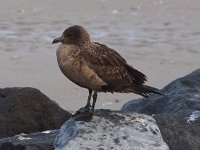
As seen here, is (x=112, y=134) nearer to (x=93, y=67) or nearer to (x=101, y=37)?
(x=93, y=67)

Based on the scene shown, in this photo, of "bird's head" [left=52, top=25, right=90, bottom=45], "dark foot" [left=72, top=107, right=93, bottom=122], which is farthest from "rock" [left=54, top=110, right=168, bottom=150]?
"bird's head" [left=52, top=25, right=90, bottom=45]

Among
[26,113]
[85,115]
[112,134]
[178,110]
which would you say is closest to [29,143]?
[85,115]

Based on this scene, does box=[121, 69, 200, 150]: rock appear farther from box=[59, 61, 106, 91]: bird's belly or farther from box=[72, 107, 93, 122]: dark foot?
box=[59, 61, 106, 91]: bird's belly

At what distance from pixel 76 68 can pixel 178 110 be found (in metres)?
1.63

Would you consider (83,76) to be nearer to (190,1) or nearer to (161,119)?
(161,119)

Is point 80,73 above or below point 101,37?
above

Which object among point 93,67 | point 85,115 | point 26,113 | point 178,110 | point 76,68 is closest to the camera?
point 76,68

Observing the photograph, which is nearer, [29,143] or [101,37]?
[29,143]

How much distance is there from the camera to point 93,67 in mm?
5215

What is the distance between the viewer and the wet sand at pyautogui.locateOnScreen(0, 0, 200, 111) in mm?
10031

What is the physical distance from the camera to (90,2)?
15766mm

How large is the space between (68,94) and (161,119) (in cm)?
399

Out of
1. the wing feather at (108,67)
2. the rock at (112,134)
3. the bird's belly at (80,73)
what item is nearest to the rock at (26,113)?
the rock at (112,134)

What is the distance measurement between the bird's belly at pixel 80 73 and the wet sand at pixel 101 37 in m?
Answer: 3.77
